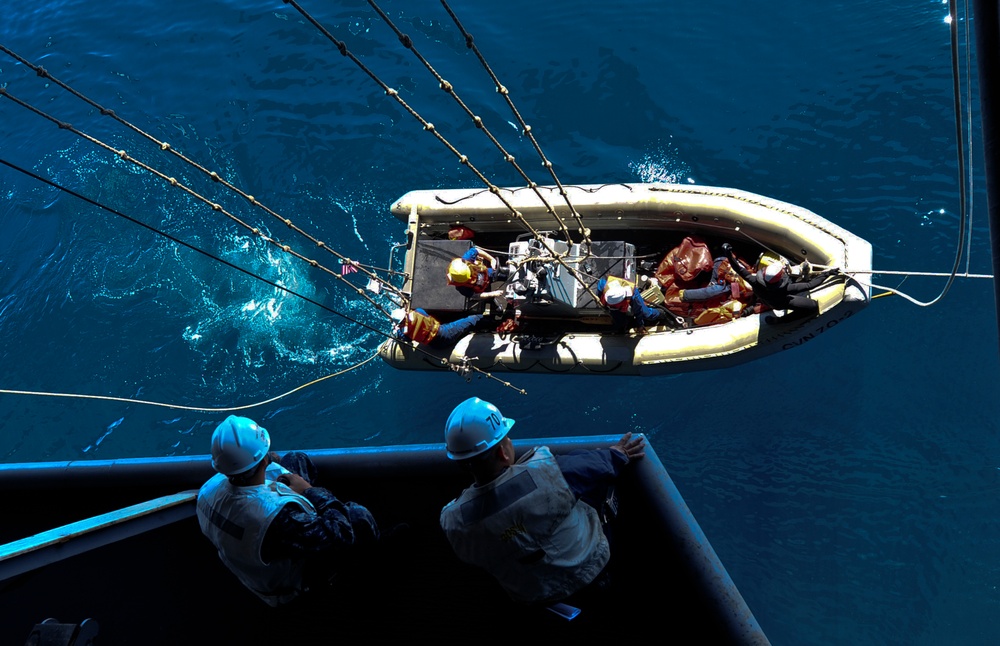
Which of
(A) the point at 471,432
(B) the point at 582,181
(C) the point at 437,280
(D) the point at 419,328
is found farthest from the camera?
(B) the point at 582,181

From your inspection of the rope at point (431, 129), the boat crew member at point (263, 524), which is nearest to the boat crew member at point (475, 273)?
the rope at point (431, 129)

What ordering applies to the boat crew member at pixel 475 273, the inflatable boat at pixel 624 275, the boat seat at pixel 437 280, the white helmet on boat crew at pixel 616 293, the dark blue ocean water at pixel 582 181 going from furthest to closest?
the boat seat at pixel 437 280 < the dark blue ocean water at pixel 582 181 < the boat crew member at pixel 475 273 < the inflatable boat at pixel 624 275 < the white helmet on boat crew at pixel 616 293

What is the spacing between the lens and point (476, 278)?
705 cm

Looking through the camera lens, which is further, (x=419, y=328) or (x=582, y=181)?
(x=582, y=181)

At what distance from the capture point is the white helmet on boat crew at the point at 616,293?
6.50 metres

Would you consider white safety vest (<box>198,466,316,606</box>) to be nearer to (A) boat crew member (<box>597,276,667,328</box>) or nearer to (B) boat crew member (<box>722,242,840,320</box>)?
(A) boat crew member (<box>597,276,667,328</box>)

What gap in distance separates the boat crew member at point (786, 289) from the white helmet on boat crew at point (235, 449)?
15.4ft

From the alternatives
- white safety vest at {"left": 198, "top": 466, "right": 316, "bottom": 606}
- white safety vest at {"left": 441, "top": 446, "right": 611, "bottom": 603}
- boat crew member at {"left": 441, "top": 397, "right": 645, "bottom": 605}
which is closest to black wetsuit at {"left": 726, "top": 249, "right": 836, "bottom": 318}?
boat crew member at {"left": 441, "top": 397, "right": 645, "bottom": 605}

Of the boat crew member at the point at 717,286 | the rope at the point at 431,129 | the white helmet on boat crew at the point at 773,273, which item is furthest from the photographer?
the boat crew member at the point at 717,286

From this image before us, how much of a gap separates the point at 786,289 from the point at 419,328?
335cm

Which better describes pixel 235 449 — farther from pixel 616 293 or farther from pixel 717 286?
pixel 717 286

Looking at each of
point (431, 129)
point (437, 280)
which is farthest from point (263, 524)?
point (437, 280)

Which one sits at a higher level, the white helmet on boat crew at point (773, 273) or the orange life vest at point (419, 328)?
the white helmet on boat crew at point (773, 273)

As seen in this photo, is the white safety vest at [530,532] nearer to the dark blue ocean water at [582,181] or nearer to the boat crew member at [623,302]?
the boat crew member at [623,302]
